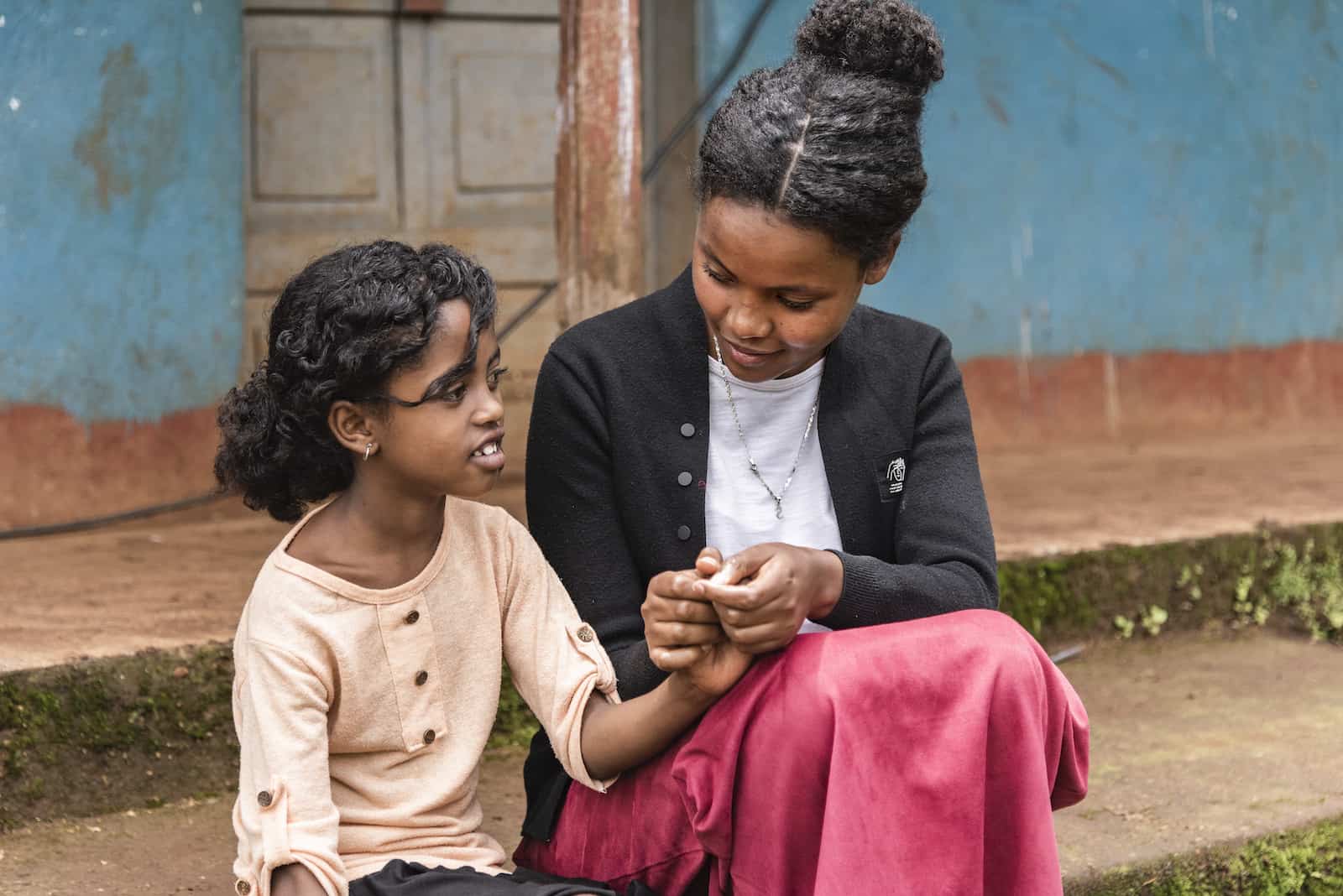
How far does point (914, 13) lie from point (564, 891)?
125 cm

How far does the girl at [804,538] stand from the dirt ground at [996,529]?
1.04 metres

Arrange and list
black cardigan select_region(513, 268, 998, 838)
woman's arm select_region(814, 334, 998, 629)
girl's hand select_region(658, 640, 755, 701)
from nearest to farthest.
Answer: girl's hand select_region(658, 640, 755, 701) < woman's arm select_region(814, 334, 998, 629) < black cardigan select_region(513, 268, 998, 838)

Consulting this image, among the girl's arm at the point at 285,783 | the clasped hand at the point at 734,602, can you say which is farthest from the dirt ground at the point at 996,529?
the clasped hand at the point at 734,602

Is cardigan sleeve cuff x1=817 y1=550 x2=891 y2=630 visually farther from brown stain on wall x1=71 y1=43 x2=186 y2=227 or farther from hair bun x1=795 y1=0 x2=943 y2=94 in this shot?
brown stain on wall x1=71 y1=43 x2=186 y2=227

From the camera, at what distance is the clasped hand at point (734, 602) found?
6.13 feet

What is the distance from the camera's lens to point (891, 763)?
1.84 m

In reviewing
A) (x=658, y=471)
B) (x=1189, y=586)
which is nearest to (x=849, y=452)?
(x=658, y=471)

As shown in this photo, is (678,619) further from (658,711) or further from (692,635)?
(658,711)

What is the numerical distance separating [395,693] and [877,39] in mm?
1087

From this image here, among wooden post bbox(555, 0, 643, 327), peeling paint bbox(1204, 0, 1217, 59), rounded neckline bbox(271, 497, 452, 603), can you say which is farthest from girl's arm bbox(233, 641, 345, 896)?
peeling paint bbox(1204, 0, 1217, 59)

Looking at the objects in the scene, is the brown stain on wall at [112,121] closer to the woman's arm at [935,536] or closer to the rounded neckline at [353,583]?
the rounded neckline at [353,583]

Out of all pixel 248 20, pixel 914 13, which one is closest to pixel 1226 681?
pixel 914 13

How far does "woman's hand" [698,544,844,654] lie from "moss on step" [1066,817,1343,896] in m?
0.97

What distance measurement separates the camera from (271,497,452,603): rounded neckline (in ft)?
6.58
